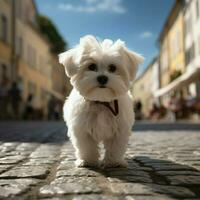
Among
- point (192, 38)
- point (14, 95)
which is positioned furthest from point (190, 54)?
point (14, 95)

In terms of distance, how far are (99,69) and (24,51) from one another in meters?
36.6

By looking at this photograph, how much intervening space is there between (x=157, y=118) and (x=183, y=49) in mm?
9994

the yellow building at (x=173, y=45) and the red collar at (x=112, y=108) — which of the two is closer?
the red collar at (x=112, y=108)

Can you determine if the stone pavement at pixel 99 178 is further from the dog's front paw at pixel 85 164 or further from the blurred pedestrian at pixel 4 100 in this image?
the blurred pedestrian at pixel 4 100

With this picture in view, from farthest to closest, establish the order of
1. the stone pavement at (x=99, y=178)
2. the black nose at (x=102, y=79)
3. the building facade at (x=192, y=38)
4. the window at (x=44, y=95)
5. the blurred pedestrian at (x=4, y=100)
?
the window at (x=44, y=95), the building facade at (x=192, y=38), the blurred pedestrian at (x=4, y=100), the black nose at (x=102, y=79), the stone pavement at (x=99, y=178)

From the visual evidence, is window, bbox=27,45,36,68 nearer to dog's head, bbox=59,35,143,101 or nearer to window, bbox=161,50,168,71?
window, bbox=161,50,168,71

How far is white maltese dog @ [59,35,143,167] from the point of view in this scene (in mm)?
4995

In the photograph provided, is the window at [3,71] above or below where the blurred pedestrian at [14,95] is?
above

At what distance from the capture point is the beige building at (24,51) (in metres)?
34.2

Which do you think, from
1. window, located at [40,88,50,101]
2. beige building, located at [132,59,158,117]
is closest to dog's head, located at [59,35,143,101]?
window, located at [40,88,50,101]

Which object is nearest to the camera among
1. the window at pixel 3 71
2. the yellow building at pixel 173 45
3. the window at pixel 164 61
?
the window at pixel 3 71

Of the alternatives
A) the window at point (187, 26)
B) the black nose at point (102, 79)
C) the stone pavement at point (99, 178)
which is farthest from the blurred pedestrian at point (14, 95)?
the black nose at point (102, 79)

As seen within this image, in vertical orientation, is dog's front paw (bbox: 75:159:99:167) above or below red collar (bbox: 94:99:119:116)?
below

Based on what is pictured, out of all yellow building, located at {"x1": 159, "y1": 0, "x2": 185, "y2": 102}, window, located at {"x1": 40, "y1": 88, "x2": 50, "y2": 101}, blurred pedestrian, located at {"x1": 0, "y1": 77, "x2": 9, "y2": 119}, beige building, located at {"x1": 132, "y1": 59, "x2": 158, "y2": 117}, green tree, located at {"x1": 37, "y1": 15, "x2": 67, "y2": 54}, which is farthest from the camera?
beige building, located at {"x1": 132, "y1": 59, "x2": 158, "y2": 117}
